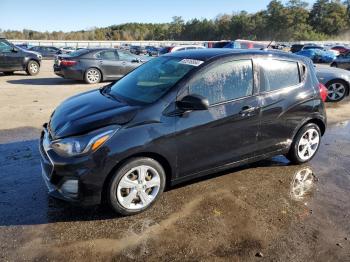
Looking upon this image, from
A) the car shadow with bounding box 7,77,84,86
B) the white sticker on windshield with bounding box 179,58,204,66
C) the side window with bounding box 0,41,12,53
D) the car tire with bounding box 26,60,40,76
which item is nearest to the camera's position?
the white sticker on windshield with bounding box 179,58,204,66

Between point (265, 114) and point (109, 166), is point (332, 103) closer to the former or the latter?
point (265, 114)

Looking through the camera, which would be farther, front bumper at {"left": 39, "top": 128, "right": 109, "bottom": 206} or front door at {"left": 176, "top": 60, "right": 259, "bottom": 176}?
front door at {"left": 176, "top": 60, "right": 259, "bottom": 176}

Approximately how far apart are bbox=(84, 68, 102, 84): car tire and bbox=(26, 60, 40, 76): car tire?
→ 13.8 ft

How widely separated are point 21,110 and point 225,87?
20.8ft

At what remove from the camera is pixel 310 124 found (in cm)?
567

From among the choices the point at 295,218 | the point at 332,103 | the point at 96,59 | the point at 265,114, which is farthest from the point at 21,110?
the point at 332,103

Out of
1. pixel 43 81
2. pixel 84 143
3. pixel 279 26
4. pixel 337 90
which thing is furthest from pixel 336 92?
pixel 279 26

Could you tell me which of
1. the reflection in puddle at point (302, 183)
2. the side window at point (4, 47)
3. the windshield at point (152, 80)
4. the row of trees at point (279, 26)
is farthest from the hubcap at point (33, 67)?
the row of trees at point (279, 26)

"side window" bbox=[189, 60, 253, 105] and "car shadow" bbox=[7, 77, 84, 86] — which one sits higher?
"side window" bbox=[189, 60, 253, 105]

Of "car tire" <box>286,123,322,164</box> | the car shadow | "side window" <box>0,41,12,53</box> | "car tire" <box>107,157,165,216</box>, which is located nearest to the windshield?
"car tire" <box>107,157,165,216</box>

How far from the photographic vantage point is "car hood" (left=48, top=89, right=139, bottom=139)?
3.99 meters

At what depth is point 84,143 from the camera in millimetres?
3834

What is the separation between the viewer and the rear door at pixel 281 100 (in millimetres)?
5027

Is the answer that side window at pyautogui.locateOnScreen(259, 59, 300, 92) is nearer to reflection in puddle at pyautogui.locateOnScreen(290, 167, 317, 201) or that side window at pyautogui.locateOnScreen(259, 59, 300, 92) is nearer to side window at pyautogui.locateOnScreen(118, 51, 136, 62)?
reflection in puddle at pyautogui.locateOnScreen(290, 167, 317, 201)
